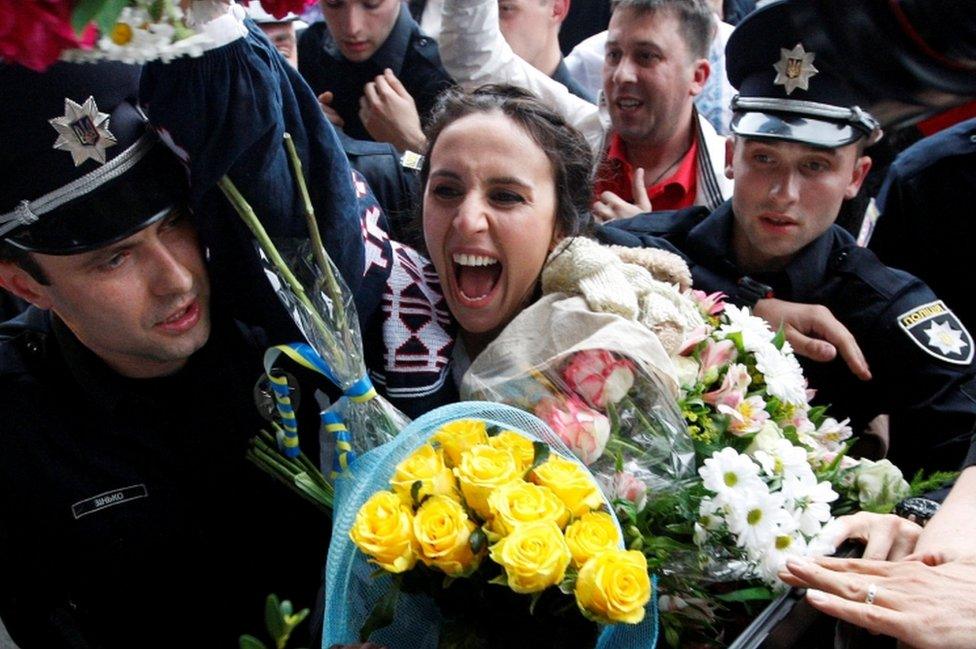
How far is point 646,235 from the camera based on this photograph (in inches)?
103

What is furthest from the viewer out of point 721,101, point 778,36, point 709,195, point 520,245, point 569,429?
point 721,101

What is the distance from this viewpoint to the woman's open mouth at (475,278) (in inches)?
79.4

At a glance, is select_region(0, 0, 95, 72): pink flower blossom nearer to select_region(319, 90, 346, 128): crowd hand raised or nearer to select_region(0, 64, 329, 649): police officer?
select_region(0, 64, 329, 649): police officer

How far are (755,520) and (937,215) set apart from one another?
5.52ft

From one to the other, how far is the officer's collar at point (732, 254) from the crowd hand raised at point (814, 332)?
0.08 meters

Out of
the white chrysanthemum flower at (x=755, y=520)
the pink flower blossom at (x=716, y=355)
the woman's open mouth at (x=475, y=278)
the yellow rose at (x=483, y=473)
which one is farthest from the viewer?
the woman's open mouth at (x=475, y=278)

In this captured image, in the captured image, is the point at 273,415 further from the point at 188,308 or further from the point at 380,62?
the point at 380,62

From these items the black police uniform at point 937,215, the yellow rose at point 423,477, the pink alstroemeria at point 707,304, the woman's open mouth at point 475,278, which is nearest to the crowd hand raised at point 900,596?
the yellow rose at point 423,477

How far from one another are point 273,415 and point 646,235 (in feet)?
4.04

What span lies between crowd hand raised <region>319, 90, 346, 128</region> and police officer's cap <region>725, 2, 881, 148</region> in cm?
152

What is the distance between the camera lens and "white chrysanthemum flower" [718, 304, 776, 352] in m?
1.91

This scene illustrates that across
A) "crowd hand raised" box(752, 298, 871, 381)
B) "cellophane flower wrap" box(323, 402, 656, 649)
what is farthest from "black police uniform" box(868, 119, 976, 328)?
"cellophane flower wrap" box(323, 402, 656, 649)

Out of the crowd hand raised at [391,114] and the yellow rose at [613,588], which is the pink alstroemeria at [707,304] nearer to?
the yellow rose at [613,588]

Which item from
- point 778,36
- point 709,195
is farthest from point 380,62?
point 778,36
